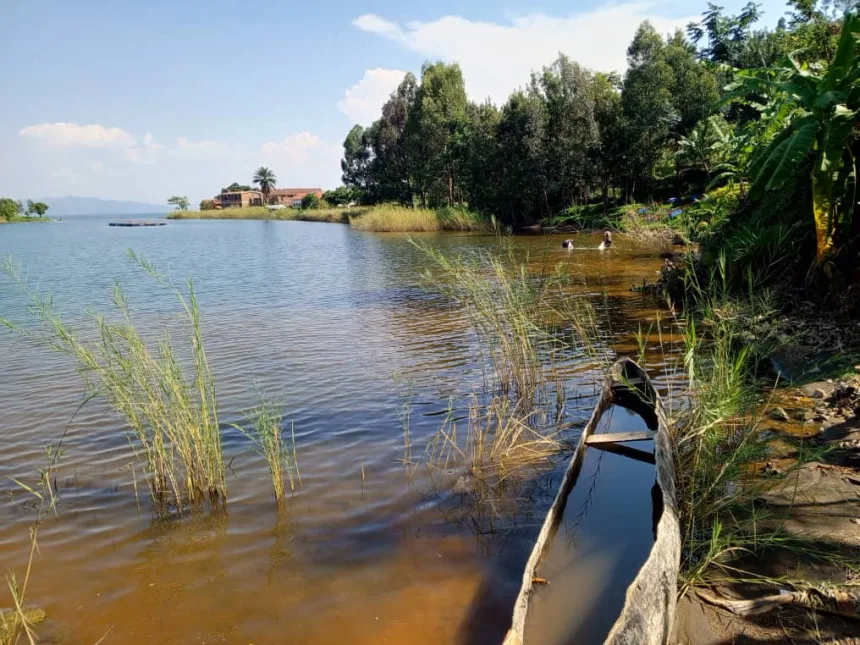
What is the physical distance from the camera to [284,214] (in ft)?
251

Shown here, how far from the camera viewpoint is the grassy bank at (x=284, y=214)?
5884cm

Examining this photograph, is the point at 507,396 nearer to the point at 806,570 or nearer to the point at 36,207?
the point at 806,570

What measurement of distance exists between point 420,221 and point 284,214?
141ft

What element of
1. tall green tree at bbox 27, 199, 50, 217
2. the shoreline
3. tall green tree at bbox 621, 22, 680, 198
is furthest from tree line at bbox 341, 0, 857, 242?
tall green tree at bbox 27, 199, 50, 217

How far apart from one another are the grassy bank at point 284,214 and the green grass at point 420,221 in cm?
1283

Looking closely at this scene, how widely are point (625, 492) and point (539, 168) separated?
30.9 meters

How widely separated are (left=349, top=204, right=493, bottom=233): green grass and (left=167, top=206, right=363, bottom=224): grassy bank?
42.1 ft

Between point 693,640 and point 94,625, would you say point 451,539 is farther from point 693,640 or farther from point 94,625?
point 94,625

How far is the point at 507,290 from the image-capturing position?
6.18 meters

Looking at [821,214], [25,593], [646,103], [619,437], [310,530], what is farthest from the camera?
[646,103]

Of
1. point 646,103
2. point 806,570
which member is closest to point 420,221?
point 646,103

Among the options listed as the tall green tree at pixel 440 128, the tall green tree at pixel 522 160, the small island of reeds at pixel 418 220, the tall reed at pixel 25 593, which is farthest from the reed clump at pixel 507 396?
the tall green tree at pixel 440 128

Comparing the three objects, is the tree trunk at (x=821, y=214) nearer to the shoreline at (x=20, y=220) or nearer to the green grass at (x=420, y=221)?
the green grass at (x=420, y=221)

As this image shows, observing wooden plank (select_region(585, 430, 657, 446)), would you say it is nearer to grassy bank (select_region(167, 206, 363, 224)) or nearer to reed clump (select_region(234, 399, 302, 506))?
reed clump (select_region(234, 399, 302, 506))
